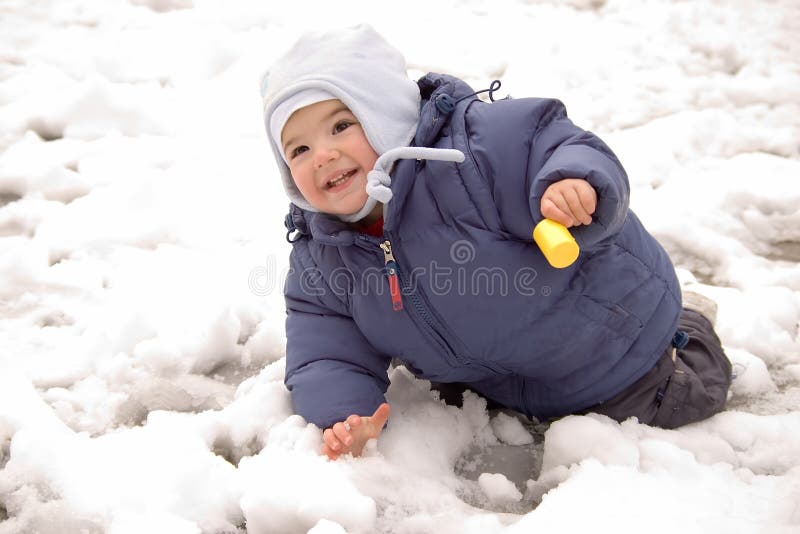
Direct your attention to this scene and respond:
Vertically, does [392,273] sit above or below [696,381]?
above

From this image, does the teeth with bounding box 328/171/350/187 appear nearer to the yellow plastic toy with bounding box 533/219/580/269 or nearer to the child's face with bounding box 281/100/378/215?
the child's face with bounding box 281/100/378/215

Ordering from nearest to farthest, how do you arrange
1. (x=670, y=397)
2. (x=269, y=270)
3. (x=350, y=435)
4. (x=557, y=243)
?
(x=557, y=243) < (x=350, y=435) < (x=670, y=397) < (x=269, y=270)

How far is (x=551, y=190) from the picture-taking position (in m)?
0.97

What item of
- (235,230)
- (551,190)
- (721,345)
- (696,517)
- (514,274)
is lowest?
(235,230)

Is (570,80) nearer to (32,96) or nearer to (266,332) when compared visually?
(266,332)

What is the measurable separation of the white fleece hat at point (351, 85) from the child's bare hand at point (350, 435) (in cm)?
31

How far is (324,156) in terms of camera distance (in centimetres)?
109

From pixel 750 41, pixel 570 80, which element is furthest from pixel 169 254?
pixel 750 41

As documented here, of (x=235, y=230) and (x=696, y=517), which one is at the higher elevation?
(x=696, y=517)

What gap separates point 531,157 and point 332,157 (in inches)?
11.6

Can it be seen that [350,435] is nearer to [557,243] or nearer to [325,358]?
[325,358]

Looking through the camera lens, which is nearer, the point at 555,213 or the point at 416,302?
the point at 555,213

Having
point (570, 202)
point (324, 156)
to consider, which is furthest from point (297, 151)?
point (570, 202)

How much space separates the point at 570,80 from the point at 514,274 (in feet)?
5.33
